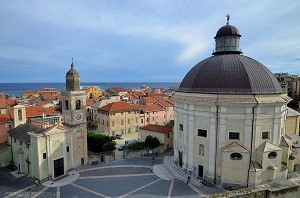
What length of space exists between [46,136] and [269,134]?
26.1 metres

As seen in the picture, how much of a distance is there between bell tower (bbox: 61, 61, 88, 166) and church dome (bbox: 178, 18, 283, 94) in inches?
579

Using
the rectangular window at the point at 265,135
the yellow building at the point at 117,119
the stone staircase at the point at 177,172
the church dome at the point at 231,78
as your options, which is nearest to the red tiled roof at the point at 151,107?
the yellow building at the point at 117,119

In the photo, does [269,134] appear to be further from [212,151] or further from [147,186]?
[147,186]

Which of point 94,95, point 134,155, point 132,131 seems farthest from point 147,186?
point 94,95

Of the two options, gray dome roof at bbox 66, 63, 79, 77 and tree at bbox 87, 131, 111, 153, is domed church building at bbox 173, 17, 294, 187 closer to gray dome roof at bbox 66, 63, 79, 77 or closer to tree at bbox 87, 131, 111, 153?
gray dome roof at bbox 66, 63, 79, 77

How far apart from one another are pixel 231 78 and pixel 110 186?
61.3ft

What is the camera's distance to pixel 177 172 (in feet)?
99.7

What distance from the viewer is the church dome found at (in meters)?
26.3

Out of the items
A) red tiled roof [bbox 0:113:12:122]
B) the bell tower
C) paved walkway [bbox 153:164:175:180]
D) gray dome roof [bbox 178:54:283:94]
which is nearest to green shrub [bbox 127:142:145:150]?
paved walkway [bbox 153:164:175:180]

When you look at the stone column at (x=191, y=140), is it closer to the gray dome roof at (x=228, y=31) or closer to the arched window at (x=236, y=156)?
the arched window at (x=236, y=156)

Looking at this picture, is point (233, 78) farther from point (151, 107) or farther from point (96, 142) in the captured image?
point (151, 107)

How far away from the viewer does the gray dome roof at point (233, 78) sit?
26303 millimetres

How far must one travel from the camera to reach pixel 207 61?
99.0ft

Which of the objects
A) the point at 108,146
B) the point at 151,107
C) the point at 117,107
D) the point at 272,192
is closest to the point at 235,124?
the point at 272,192
